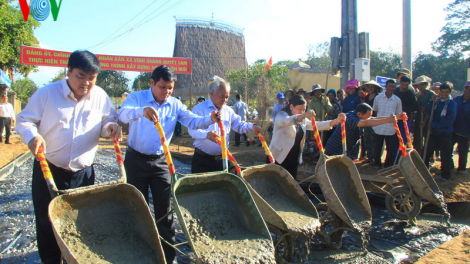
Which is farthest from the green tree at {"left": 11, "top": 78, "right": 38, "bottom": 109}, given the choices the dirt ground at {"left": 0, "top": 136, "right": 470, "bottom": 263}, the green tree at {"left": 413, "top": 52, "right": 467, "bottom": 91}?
the green tree at {"left": 413, "top": 52, "right": 467, "bottom": 91}

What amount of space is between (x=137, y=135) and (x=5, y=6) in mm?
15889

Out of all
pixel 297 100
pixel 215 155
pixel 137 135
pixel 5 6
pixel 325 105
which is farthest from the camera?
pixel 5 6

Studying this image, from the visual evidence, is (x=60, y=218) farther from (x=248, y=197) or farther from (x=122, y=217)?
(x=248, y=197)

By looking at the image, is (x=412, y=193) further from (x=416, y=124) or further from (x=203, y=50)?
(x=203, y=50)

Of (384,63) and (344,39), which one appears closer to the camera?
(344,39)

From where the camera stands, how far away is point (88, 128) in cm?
237

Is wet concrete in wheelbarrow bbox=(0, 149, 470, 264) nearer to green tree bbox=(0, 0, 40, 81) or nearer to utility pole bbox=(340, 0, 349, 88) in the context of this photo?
utility pole bbox=(340, 0, 349, 88)

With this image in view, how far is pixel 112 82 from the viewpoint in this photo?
35219mm

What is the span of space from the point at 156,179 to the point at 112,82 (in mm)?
35380

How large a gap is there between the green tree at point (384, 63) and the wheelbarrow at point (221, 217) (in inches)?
1163

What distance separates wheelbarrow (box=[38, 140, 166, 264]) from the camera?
197cm

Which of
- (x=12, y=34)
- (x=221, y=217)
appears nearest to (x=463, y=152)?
(x=221, y=217)

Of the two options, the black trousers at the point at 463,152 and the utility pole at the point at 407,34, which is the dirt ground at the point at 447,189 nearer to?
the black trousers at the point at 463,152

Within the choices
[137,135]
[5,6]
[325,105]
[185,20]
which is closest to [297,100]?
[137,135]
